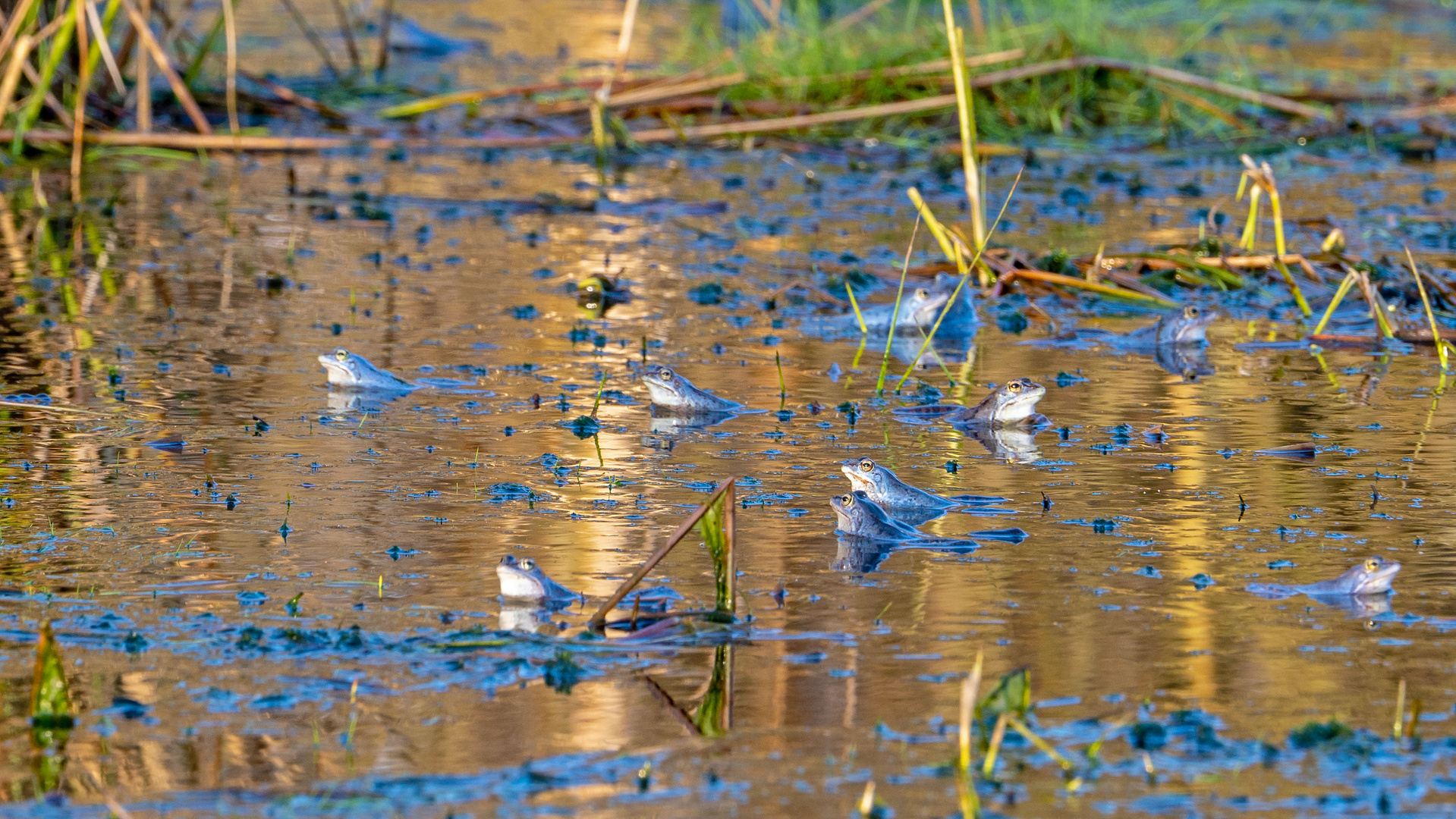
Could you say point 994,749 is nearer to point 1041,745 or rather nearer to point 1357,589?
point 1041,745

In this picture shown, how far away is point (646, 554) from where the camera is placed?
4453 mm

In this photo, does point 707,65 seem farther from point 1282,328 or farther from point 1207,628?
point 1207,628

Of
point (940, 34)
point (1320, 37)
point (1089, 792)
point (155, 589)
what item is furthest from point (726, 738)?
point (1320, 37)

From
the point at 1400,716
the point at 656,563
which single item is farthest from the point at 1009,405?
the point at 1400,716

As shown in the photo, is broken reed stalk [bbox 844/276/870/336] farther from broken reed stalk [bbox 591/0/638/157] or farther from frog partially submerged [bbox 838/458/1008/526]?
broken reed stalk [bbox 591/0/638/157]

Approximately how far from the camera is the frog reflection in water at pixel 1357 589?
4137 mm

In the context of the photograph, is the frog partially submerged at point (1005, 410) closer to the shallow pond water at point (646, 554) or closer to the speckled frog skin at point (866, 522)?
the shallow pond water at point (646, 554)

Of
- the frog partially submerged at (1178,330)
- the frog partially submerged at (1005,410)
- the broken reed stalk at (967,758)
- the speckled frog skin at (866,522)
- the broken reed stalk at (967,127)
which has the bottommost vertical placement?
the broken reed stalk at (967,758)

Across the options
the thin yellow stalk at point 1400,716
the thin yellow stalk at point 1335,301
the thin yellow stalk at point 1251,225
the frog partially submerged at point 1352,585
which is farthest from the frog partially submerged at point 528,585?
the thin yellow stalk at point 1251,225

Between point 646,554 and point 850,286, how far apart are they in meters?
3.36

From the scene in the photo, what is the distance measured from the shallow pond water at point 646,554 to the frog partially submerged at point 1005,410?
4.9 inches

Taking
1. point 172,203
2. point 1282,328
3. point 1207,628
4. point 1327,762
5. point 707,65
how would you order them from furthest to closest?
point 707,65
point 172,203
point 1282,328
point 1207,628
point 1327,762

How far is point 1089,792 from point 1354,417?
332 cm

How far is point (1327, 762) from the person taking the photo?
3.31 m
